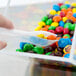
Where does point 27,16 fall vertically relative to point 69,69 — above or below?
above

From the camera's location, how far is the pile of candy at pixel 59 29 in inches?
25.0

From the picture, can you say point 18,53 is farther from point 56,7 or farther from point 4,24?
point 56,7

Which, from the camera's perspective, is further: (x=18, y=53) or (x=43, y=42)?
(x=43, y=42)

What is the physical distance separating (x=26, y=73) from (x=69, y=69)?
134mm

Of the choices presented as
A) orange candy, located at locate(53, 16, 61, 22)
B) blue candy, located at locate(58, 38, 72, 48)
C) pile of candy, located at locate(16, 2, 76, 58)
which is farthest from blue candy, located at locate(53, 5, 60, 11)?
blue candy, located at locate(58, 38, 72, 48)

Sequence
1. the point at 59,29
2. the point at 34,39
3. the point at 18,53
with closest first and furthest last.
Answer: the point at 18,53 → the point at 34,39 → the point at 59,29

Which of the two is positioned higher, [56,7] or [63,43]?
[56,7]

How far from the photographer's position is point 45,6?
1097 mm

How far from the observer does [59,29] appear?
Result: 819mm

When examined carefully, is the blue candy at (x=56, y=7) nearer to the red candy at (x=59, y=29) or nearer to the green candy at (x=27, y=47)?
the red candy at (x=59, y=29)

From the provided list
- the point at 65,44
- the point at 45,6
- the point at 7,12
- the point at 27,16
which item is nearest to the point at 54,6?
the point at 45,6

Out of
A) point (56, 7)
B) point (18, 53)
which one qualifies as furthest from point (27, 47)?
point (56, 7)

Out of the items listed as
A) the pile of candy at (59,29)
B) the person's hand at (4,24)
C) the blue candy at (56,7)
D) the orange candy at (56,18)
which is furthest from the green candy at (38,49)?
the blue candy at (56,7)

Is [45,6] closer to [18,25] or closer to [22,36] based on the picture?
[18,25]
